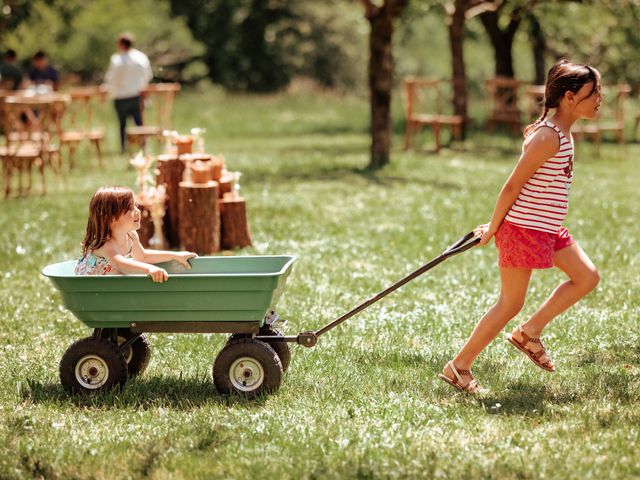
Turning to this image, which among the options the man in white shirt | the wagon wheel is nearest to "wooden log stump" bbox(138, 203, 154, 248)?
the wagon wheel

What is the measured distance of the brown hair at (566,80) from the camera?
498 cm

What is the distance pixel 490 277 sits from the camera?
8.34m

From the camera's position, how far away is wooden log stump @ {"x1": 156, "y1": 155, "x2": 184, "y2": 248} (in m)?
9.38

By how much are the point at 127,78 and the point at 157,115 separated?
85cm

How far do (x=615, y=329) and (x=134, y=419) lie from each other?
3159 mm

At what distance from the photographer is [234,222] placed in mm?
9570

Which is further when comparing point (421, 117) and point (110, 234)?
point (421, 117)

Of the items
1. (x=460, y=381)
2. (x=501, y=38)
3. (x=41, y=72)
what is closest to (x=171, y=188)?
(x=460, y=381)

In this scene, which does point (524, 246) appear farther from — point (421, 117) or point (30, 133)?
point (421, 117)

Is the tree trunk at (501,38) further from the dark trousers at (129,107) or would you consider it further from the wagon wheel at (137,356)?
the wagon wheel at (137,356)

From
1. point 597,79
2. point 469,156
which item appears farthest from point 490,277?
point 469,156

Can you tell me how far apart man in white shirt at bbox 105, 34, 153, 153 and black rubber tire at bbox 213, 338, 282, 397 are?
12.5 meters

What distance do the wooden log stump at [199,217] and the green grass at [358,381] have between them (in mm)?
597

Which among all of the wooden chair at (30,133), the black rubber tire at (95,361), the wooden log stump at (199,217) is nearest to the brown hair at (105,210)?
the black rubber tire at (95,361)
